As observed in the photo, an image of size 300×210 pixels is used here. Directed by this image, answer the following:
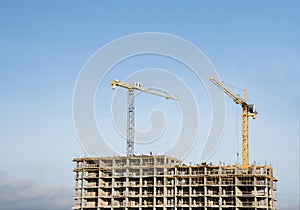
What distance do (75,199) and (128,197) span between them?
1685cm

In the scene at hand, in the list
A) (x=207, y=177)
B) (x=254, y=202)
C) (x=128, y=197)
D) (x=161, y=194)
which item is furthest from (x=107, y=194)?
(x=254, y=202)

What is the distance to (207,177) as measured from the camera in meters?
151

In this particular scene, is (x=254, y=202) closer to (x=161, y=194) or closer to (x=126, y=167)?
(x=161, y=194)

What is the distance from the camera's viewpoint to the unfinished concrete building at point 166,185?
14838cm

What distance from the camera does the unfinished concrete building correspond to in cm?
14838

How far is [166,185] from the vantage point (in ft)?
505

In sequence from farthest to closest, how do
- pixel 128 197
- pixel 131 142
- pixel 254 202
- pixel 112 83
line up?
pixel 112 83 < pixel 131 142 < pixel 128 197 < pixel 254 202

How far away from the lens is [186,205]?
151125 mm

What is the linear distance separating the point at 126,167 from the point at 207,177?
24515 mm

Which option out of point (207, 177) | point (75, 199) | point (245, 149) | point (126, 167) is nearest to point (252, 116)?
point (245, 149)

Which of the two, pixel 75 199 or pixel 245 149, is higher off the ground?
pixel 245 149

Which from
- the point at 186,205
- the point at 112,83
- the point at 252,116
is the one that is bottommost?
the point at 186,205

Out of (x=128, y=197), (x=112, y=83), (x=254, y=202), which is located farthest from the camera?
(x=112, y=83)

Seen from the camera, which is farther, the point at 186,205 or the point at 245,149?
the point at 245,149
